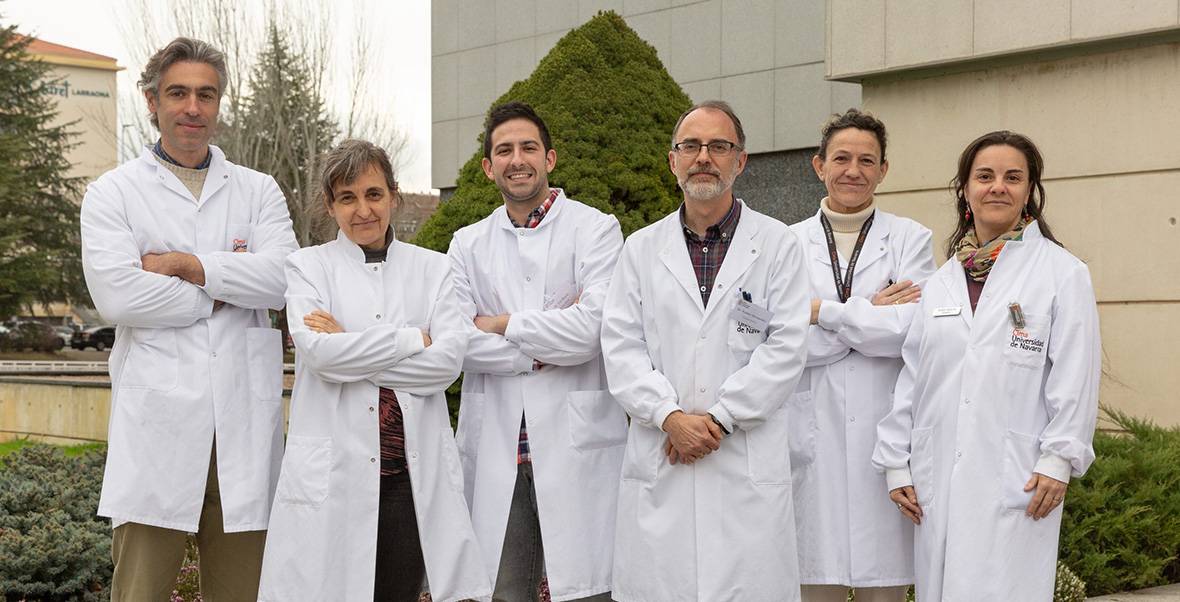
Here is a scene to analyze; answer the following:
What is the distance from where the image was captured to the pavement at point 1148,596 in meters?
6.30

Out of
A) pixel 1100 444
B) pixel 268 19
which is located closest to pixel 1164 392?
pixel 1100 444

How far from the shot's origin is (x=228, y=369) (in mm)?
4547

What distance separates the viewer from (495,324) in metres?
4.65

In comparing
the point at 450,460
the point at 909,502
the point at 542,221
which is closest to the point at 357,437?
the point at 450,460

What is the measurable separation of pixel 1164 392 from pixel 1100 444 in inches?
68.1

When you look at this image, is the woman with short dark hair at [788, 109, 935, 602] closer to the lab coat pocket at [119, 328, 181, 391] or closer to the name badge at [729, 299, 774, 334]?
the name badge at [729, 299, 774, 334]

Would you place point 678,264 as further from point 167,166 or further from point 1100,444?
point 1100,444

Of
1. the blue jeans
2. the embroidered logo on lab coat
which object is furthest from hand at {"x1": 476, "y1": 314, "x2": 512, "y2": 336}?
the embroidered logo on lab coat

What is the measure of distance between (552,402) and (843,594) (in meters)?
1.45

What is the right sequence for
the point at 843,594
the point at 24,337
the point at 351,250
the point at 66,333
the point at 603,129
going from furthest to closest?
the point at 66,333 → the point at 24,337 → the point at 603,129 → the point at 843,594 → the point at 351,250

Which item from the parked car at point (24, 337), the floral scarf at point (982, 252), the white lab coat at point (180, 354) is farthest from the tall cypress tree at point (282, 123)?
the floral scarf at point (982, 252)

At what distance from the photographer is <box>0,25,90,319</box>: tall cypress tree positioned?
111ft

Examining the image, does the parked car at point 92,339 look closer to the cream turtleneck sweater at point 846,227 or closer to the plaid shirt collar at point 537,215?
the plaid shirt collar at point 537,215

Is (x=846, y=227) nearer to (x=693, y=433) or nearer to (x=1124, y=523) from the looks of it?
(x=693, y=433)
